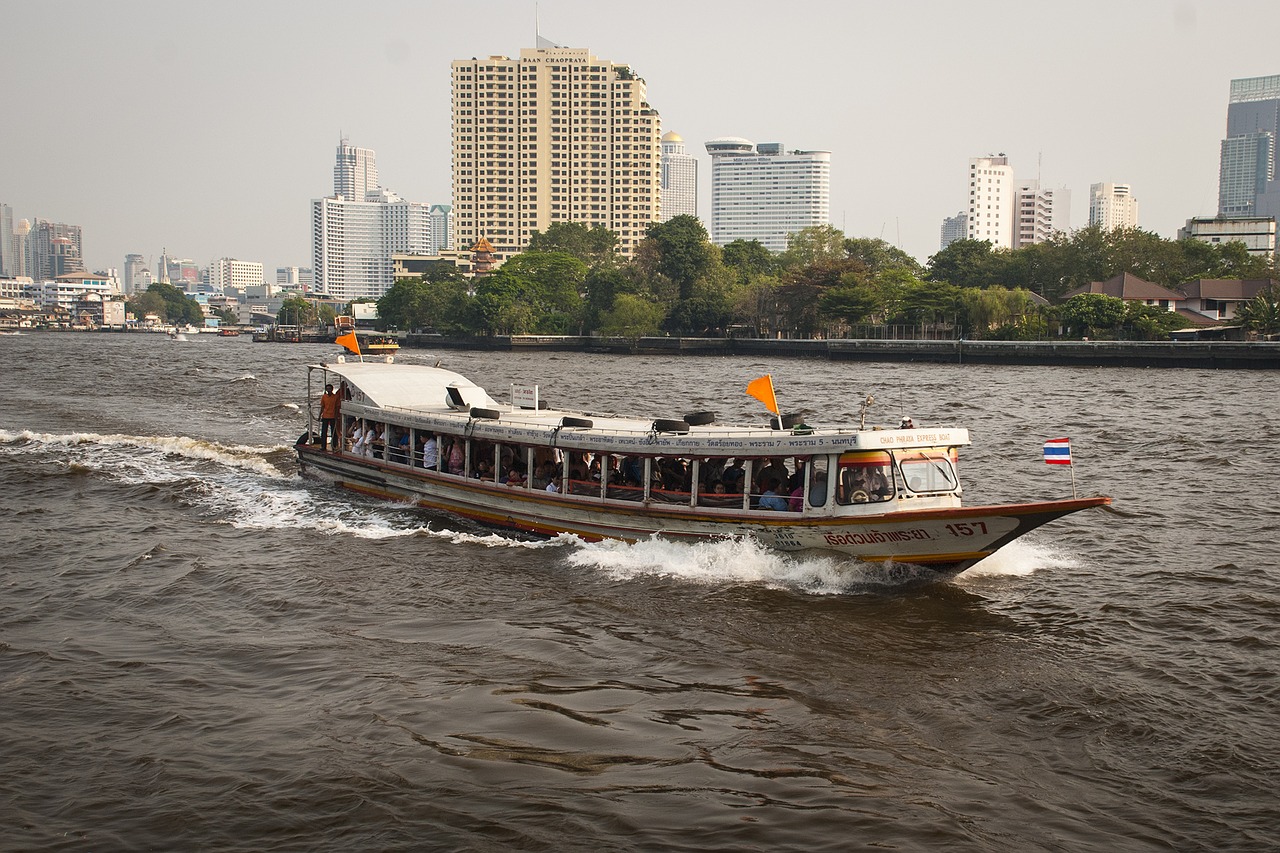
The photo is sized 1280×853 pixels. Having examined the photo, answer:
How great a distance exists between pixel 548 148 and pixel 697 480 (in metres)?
187

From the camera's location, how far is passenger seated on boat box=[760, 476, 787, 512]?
14.9 m

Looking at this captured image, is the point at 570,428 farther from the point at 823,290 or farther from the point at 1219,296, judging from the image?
the point at 1219,296

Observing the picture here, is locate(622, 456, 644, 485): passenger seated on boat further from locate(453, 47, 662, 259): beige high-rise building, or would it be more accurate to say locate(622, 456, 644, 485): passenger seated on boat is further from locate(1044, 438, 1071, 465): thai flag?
locate(453, 47, 662, 259): beige high-rise building

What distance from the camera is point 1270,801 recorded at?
8.96m

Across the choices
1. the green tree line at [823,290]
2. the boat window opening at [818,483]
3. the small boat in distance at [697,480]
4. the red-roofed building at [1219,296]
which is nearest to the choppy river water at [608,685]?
the small boat in distance at [697,480]

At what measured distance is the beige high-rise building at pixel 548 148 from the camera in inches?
7534

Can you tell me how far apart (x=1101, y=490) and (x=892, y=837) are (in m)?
17.0

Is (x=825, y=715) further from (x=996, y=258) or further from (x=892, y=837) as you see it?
(x=996, y=258)

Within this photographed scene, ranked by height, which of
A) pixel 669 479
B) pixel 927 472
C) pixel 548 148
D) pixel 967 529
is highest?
pixel 548 148

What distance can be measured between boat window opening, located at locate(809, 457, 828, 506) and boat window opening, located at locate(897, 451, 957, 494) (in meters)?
0.98

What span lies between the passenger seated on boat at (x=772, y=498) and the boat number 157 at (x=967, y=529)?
227cm

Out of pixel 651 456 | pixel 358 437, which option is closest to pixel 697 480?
pixel 651 456

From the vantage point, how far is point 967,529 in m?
13.7

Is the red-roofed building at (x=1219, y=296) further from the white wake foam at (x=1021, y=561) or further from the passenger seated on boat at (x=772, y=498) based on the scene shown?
the passenger seated on boat at (x=772, y=498)
